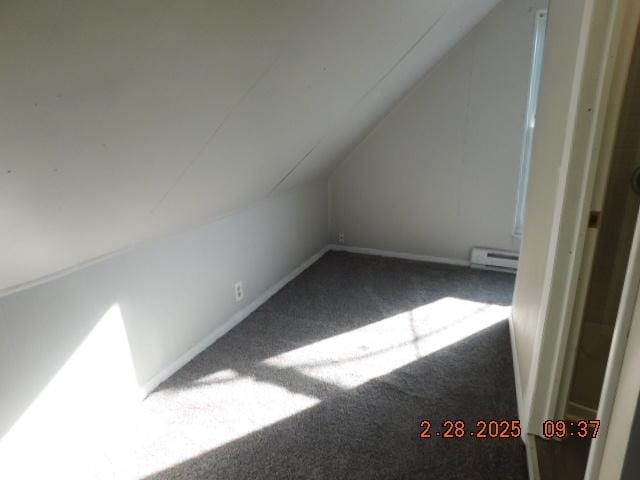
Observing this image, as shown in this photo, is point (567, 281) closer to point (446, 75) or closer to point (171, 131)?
point (171, 131)

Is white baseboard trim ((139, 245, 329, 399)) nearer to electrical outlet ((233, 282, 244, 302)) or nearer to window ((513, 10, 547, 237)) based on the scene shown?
electrical outlet ((233, 282, 244, 302))

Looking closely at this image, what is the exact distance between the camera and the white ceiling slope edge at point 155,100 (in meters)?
0.75

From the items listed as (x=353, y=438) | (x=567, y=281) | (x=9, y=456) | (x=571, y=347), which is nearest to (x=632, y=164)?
(x=567, y=281)

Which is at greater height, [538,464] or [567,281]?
[567,281]

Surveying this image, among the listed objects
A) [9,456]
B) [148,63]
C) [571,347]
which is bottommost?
[9,456]

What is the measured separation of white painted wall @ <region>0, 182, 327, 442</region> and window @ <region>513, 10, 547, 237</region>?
5.47ft

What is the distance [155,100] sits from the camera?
1032mm

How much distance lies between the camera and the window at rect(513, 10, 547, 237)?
2.77 m

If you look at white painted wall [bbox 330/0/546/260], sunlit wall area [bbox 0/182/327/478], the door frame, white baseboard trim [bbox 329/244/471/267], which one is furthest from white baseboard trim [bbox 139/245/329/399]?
the door frame

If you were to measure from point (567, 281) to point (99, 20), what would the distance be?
148 cm

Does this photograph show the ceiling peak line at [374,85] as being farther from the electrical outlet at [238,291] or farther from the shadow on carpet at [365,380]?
the shadow on carpet at [365,380]

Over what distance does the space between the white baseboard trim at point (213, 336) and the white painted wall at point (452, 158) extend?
860 millimetres

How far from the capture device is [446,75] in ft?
10.1

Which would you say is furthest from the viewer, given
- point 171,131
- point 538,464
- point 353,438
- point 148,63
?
point 353,438
